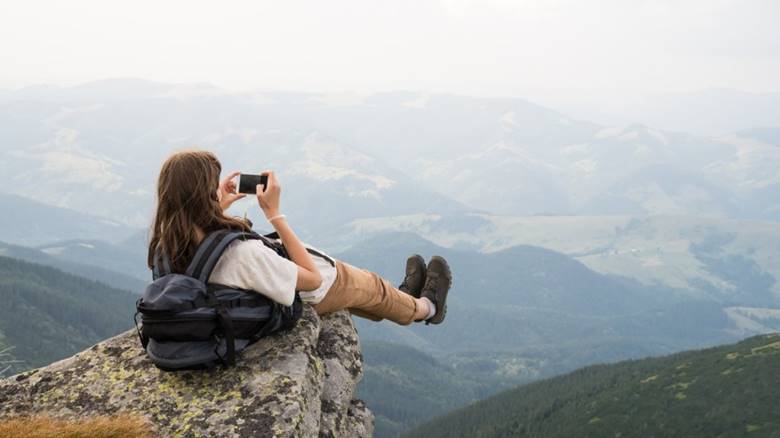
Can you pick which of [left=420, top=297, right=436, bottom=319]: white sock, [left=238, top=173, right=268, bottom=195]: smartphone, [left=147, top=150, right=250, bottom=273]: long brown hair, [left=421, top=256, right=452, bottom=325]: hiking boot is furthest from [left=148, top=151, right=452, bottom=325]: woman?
[left=421, top=256, right=452, bottom=325]: hiking boot

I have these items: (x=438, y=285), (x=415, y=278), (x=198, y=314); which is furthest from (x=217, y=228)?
(x=415, y=278)

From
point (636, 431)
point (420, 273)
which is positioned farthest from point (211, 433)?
point (636, 431)

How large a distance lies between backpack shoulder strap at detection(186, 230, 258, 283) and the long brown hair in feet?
0.87

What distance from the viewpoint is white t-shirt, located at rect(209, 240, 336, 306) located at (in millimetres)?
9914

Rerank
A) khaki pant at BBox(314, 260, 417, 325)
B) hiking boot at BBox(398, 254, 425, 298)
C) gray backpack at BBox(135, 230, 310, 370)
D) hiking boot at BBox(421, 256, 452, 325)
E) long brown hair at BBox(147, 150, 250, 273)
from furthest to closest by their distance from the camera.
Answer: hiking boot at BBox(398, 254, 425, 298), hiking boot at BBox(421, 256, 452, 325), khaki pant at BBox(314, 260, 417, 325), long brown hair at BBox(147, 150, 250, 273), gray backpack at BBox(135, 230, 310, 370)

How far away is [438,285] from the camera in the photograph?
16.9 meters

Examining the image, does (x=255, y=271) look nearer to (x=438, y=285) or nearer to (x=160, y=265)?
(x=160, y=265)

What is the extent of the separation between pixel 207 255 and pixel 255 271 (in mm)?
772

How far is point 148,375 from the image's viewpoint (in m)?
10.2

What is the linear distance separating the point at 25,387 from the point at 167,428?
2.98 m

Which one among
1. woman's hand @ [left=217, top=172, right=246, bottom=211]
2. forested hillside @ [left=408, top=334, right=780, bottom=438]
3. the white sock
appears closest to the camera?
woman's hand @ [left=217, top=172, right=246, bottom=211]

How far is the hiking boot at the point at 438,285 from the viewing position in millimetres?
16547

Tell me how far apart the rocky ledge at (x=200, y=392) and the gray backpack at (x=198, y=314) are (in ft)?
1.35

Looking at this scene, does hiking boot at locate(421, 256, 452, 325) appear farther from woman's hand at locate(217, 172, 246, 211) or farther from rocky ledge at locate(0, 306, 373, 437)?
woman's hand at locate(217, 172, 246, 211)
